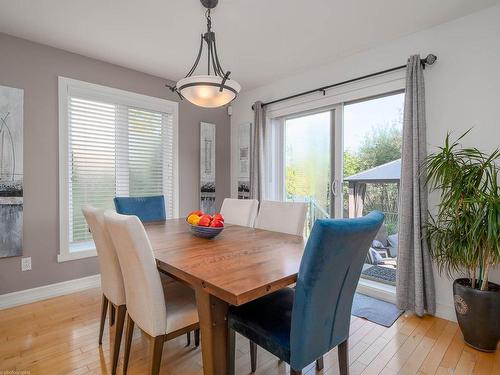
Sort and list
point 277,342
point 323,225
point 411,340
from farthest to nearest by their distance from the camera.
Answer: point 411,340
point 277,342
point 323,225

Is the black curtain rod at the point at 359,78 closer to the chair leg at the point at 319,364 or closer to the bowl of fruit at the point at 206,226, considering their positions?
the bowl of fruit at the point at 206,226

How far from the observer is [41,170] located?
2.76m

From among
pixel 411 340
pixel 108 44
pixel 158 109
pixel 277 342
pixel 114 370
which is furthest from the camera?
pixel 158 109

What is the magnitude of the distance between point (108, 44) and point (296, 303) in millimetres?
2944

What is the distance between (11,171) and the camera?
8.46 ft

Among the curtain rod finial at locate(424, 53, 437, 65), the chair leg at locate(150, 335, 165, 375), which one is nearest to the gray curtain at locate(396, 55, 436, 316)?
the curtain rod finial at locate(424, 53, 437, 65)

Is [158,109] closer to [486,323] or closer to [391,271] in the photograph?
[391,271]

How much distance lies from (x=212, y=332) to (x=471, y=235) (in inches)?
72.7

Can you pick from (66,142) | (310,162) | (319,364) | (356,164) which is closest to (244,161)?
(310,162)

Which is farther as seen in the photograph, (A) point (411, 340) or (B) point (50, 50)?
(B) point (50, 50)

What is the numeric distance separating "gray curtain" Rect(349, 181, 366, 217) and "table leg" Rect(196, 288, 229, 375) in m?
2.28

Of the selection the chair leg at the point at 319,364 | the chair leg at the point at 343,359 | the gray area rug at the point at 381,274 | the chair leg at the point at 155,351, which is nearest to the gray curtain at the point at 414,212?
the gray area rug at the point at 381,274

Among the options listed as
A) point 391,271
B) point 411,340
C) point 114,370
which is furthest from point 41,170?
point 391,271

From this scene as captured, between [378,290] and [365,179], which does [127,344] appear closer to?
[378,290]
